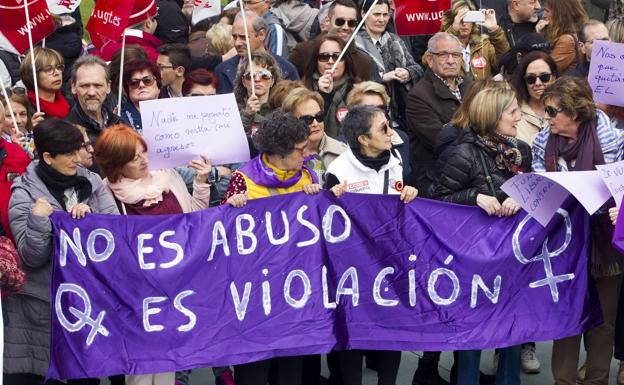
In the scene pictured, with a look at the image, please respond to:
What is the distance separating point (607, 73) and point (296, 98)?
1871 millimetres

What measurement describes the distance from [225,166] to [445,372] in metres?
1.95

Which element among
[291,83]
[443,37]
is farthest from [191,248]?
[443,37]

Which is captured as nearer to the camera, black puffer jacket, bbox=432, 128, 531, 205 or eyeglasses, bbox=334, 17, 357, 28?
black puffer jacket, bbox=432, 128, 531, 205

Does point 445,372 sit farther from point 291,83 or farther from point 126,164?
point 126,164

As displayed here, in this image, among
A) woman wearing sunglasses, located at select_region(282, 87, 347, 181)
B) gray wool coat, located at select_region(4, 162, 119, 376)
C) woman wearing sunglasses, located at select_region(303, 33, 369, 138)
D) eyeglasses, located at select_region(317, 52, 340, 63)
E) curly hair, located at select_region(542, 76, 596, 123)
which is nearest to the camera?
gray wool coat, located at select_region(4, 162, 119, 376)

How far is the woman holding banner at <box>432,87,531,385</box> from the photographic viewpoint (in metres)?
7.32

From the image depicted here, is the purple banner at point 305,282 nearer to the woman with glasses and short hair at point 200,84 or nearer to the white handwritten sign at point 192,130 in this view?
the white handwritten sign at point 192,130

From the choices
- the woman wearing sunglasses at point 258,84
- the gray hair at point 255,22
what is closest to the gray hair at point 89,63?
the woman wearing sunglasses at point 258,84

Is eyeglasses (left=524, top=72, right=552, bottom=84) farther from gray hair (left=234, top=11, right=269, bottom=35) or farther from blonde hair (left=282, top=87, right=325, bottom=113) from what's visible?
gray hair (left=234, top=11, right=269, bottom=35)

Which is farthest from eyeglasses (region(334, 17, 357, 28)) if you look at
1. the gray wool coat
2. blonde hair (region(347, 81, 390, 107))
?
the gray wool coat

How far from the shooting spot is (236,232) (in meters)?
6.86

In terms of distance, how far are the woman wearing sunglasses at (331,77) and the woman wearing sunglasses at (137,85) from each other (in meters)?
1.25

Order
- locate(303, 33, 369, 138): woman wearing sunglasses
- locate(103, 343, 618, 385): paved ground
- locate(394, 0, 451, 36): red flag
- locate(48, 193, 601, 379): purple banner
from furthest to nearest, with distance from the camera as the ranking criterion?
1. locate(394, 0, 451, 36): red flag
2. locate(303, 33, 369, 138): woman wearing sunglasses
3. locate(103, 343, 618, 385): paved ground
4. locate(48, 193, 601, 379): purple banner

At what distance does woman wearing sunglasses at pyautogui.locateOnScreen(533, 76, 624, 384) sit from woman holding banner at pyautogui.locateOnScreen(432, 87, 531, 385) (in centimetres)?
20
